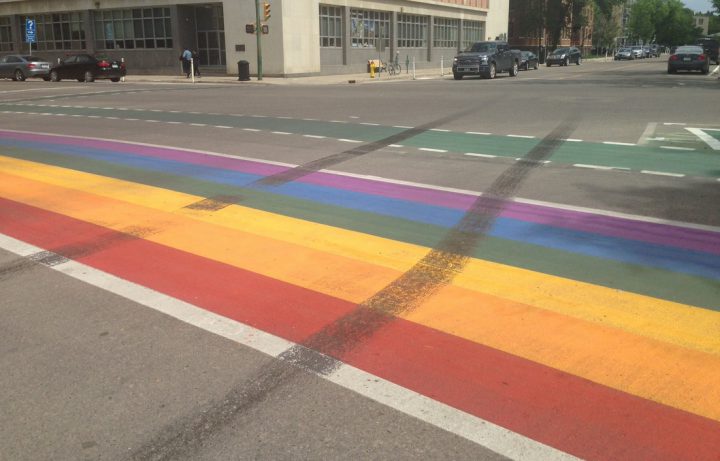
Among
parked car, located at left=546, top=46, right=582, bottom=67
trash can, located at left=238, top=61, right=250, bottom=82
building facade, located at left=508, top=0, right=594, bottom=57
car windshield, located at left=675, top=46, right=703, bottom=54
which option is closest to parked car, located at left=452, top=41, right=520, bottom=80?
car windshield, located at left=675, top=46, right=703, bottom=54

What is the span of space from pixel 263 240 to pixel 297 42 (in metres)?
36.4

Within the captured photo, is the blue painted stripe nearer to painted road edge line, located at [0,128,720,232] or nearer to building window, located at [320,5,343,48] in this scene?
painted road edge line, located at [0,128,720,232]

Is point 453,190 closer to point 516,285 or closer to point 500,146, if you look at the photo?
point 516,285

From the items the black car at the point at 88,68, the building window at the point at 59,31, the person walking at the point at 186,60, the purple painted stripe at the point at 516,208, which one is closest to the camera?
the purple painted stripe at the point at 516,208

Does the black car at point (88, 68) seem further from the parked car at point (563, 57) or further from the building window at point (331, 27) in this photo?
the parked car at point (563, 57)

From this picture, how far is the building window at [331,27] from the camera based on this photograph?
143 feet

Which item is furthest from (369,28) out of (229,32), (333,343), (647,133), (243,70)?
(333,343)

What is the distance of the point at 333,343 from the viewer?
13.3ft

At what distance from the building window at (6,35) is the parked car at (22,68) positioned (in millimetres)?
18136

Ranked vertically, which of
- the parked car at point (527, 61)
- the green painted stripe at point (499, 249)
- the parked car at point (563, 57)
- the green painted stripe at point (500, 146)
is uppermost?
the parked car at point (563, 57)

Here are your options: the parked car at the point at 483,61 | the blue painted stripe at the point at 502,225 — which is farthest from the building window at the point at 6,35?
the blue painted stripe at the point at 502,225

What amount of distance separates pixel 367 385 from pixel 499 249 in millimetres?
2777

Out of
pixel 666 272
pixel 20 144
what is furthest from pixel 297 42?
pixel 666 272

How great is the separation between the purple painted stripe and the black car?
29.2 meters
